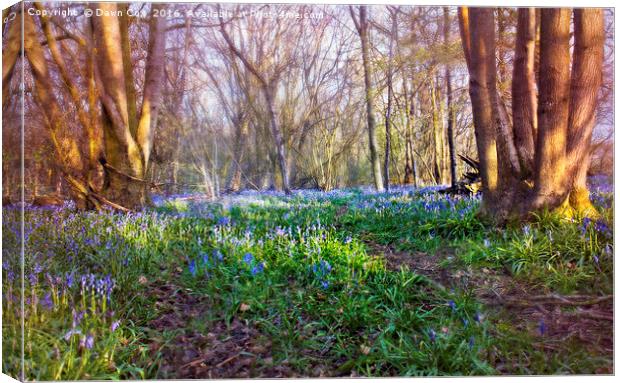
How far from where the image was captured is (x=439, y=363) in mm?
3133

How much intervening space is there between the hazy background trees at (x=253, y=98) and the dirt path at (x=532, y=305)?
2.11 ft

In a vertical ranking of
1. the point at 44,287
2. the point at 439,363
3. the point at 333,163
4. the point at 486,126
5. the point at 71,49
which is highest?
the point at 71,49

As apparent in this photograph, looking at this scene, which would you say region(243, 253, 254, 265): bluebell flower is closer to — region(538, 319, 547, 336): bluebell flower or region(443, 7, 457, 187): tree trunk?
region(443, 7, 457, 187): tree trunk

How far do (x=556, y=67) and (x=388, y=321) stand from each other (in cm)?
222

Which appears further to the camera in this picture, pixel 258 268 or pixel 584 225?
pixel 584 225

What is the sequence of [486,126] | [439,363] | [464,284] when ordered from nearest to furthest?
1. [439,363]
2. [464,284]
3. [486,126]

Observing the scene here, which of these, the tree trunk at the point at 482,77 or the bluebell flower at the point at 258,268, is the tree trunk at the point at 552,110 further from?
the bluebell flower at the point at 258,268

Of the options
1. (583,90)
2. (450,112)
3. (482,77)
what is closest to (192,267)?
(450,112)

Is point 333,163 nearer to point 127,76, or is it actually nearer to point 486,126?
point 486,126

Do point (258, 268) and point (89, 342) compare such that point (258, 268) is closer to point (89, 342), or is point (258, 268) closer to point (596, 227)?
point (89, 342)

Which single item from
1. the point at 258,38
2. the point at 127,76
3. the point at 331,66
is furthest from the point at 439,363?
the point at 127,76

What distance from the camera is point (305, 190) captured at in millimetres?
3482

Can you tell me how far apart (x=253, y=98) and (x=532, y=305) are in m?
2.42

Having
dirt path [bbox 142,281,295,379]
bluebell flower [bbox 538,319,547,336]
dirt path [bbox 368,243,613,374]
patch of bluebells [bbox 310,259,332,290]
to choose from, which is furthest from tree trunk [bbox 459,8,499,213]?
dirt path [bbox 142,281,295,379]
